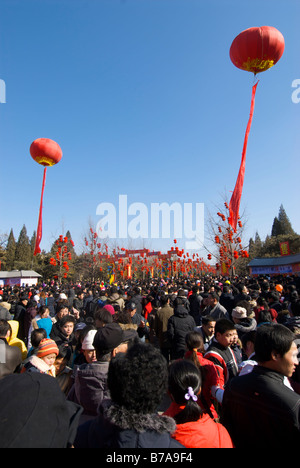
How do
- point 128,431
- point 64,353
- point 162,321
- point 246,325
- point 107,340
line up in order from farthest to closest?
1. point 162,321
2. point 246,325
3. point 64,353
4. point 107,340
5. point 128,431

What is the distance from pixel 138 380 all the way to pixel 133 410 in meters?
0.12

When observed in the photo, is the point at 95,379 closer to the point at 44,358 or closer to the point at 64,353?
the point at 44,358

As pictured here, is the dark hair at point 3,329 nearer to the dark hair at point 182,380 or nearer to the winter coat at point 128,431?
the dark hair at point 182,380


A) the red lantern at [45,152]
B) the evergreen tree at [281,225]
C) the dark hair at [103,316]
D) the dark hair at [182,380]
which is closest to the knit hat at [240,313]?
the dark hair at [103,316]

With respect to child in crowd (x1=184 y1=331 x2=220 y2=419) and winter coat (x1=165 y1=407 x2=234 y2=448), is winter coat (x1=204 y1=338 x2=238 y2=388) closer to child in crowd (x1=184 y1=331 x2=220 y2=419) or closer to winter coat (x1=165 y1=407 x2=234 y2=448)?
child in crowd (x1=184 y1=331 x2=220 y2=419)

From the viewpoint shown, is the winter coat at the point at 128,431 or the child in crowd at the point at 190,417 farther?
the child in crowd at the point at 190,417

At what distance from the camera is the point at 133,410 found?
1125mm

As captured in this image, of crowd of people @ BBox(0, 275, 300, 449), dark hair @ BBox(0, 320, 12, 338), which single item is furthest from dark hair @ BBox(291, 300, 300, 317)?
dark hair @ BBox(0, 320, 12, 338)

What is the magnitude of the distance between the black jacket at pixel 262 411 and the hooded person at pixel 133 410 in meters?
0.60

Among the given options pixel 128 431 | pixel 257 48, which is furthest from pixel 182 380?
pixel 257 48

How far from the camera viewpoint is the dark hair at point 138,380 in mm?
1144

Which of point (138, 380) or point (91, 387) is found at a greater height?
point (138, 380)
